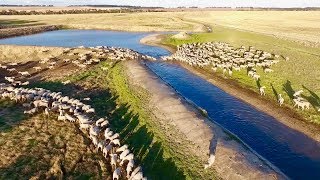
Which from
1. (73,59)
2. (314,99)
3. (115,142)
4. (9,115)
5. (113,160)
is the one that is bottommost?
(73,59)

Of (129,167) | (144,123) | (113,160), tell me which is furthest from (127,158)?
(144,123)

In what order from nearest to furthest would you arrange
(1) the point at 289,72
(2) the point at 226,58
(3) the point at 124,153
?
(3) the point at 124,153 → (1) the point at 289,72 → (2) the point at 226,58

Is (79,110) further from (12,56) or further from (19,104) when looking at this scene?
(12,56)

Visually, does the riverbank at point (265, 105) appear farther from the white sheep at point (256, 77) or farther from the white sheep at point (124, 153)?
the white sheep at point (124, 153)

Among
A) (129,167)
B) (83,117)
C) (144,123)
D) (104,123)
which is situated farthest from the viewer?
(144,123)

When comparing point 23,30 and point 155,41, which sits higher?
point 23,30

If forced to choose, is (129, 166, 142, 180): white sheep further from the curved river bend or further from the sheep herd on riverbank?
the curved river bend

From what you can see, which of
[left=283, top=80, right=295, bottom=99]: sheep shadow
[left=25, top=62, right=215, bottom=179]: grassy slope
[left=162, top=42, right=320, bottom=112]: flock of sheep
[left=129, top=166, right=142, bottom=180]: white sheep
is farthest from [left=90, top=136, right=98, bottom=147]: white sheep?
[left=283, top=80, right=295, bottom=99]: sheep shadow

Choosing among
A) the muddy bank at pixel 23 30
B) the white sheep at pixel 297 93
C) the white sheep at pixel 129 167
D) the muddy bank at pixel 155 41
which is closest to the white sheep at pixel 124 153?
the white sheep at pixel 129 167

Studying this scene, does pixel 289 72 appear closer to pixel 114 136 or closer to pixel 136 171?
pixel 114 136
